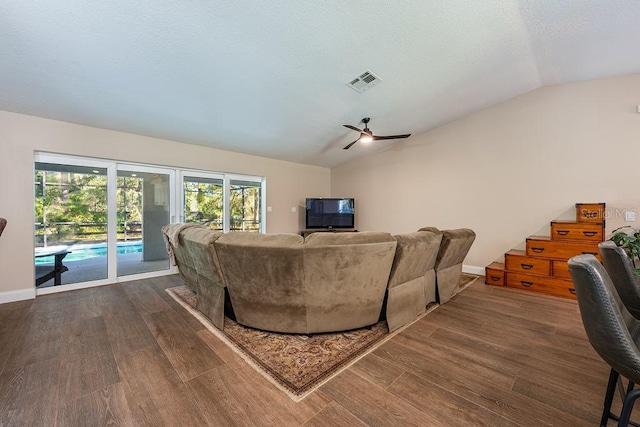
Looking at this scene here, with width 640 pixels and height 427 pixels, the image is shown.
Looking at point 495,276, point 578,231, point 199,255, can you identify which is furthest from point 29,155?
point 578,231

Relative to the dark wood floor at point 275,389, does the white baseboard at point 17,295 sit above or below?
above

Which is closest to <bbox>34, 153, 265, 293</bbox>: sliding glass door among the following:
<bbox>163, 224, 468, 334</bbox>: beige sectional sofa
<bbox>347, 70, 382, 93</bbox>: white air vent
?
<bbox>163, 224, 468, 334</bbox>: beige sectional sofa

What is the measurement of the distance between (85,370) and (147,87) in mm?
2797

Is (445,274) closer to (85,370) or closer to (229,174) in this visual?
(85,370)

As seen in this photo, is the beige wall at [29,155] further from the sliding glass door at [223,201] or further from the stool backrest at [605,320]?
the stool backrest at [605,320]

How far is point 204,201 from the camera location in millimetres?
4836

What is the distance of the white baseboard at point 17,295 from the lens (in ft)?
9.96

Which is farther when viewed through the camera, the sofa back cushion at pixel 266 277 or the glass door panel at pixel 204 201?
the glass door panel at pixel 204 201

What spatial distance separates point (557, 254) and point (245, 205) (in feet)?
17.7

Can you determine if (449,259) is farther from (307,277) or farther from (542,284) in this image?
(307,277)

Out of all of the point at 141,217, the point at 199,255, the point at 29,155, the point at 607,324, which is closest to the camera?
the point at 607,324

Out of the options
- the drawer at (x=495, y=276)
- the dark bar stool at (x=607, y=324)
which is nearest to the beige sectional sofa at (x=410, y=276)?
the dark bar stool at (x=607, y=324)

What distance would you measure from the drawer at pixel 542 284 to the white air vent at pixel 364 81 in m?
3.31

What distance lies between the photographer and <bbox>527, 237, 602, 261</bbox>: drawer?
10.8 feet
